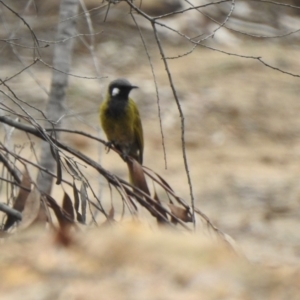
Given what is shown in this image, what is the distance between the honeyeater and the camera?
22.1ft

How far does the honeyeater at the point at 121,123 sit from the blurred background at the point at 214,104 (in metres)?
4.36

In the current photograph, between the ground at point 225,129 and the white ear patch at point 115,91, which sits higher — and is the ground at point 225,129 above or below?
above

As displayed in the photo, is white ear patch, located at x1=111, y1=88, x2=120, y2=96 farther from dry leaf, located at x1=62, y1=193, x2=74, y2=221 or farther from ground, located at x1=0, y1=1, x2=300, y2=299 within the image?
dry leaf, located at x1=62, y1=193, x2=74, y2=221

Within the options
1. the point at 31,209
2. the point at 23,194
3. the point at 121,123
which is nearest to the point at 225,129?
the point at 121,123

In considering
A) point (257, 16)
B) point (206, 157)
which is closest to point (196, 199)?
point (206, 157)

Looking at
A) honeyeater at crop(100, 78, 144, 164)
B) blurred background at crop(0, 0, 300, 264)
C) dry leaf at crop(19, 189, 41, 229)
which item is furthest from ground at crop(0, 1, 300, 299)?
dry leaf at crop(19, 189, 41, 229)

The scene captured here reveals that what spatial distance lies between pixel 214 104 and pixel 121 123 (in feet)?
31.7

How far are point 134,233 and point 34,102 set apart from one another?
42.1ft

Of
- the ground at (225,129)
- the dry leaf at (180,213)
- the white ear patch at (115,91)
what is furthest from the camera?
the ground at (225,129)

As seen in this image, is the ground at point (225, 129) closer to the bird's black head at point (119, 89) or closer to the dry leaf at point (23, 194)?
the bird's black head at point (119, 89)

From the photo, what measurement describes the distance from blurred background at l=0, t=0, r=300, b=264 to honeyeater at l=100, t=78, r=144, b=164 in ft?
14.3

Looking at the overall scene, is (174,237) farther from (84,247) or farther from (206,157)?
(206,157)

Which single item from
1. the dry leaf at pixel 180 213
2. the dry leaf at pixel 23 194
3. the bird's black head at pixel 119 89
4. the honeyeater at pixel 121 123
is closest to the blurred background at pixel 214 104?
the bird's black head at pixel 119 89

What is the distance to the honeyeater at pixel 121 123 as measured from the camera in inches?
266
